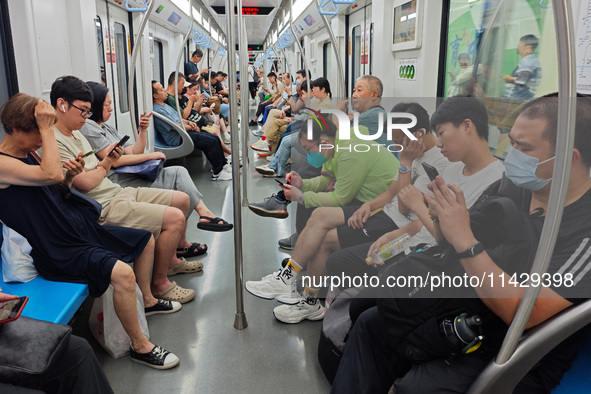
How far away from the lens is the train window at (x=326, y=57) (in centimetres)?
Answer: 932

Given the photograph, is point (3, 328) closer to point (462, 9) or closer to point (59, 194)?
point (59, 194)

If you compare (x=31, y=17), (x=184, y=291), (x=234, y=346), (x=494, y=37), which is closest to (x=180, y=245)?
(x=184, y=291)

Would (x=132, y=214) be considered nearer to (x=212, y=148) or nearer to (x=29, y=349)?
(x=29, y=349)

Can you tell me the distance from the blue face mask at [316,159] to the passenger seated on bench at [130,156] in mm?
687

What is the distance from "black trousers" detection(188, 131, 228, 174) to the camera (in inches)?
243

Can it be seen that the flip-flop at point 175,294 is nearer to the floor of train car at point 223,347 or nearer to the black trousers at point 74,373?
the floor of train car at point 223,347

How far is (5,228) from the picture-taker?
2078 mm

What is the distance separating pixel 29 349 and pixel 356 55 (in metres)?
6.17

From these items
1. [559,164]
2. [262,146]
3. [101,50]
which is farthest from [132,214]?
[262,146]

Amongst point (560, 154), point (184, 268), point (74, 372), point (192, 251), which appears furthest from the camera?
point (192, 251)

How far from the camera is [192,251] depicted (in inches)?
138

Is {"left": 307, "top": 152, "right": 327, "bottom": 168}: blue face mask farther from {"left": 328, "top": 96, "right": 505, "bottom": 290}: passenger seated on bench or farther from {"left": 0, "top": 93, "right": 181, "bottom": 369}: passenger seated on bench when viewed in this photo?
{"left": 0, "top": 93, "right": 181, "bottom": 369}: passenger seated on bench

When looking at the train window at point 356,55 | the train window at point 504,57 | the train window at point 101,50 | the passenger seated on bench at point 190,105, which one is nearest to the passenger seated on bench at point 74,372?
the train window at point 504,57

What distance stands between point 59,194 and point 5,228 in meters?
0.25
